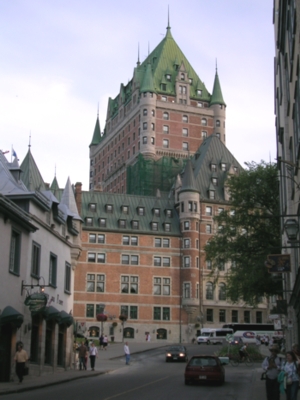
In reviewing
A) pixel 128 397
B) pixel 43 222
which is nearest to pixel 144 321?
pixel 43 222

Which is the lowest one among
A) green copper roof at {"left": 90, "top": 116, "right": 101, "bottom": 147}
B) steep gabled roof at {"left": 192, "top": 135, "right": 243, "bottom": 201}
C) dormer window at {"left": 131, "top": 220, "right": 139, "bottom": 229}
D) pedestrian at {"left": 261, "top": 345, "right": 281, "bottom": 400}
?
pedestrian at {"left": 261, "top": 345, "right": 281, "bottom": 400}

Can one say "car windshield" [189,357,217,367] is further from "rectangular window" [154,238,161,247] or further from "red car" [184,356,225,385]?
"rectangular window" [154,238,161,247]

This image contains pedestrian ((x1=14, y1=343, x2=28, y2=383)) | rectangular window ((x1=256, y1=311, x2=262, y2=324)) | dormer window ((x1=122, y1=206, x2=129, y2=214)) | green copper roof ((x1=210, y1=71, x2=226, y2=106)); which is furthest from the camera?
green copper roof ((x1=210, y1=71, x2=226, y2=106))

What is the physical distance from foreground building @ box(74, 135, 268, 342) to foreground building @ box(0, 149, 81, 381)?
45.6 meters

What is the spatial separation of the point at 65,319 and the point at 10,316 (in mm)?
9268

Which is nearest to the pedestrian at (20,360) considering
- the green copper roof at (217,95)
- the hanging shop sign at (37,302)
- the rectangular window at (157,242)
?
the hanging shop sign at (37,302)

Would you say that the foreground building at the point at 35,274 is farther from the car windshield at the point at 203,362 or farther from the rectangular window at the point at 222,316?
the rectangular window at the point at 222,316

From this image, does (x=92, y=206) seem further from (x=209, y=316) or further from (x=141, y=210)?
(x=209, y=316)

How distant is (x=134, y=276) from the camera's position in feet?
286

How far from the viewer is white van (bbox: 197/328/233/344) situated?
77125mm

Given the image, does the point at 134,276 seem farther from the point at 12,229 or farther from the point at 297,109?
the point at 297,109

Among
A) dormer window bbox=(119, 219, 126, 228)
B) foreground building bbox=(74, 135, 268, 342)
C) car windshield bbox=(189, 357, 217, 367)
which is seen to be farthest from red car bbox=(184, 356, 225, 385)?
dormer window bbox=(119, 219, 126, 228)

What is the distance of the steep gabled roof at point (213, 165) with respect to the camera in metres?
95.2

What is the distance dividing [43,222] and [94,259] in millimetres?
53997
